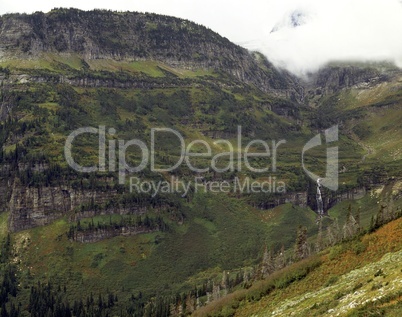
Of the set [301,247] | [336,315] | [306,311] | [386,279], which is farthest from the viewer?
[301,247]

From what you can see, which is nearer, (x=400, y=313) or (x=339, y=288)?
(x=400, y=313)

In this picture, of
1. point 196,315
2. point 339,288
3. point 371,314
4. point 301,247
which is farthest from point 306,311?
point 301,247

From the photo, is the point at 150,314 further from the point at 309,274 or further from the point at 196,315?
the point at 309,274

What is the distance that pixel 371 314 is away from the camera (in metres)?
59.8

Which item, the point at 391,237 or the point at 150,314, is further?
the point at 150,314

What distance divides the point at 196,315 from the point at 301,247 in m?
53.0

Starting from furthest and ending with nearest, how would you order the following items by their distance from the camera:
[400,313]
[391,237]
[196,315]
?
1. [196,315]
2. [391,237]
3. [400,313]

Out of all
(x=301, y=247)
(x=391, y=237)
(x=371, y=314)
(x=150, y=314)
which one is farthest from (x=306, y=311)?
(x=150, y=314)

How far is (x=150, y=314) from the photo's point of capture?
199 meters

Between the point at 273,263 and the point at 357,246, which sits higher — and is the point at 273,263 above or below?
below

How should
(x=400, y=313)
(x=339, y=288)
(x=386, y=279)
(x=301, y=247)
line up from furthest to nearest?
(x=301, y=247) → (x=339, y=288) → (x=386, y=279) → (x=400, y=313)

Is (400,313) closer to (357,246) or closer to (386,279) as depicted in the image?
(386,279)

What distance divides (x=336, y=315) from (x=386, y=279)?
35.1 ft

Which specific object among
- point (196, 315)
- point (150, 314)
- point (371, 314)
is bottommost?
point (150, 314)
